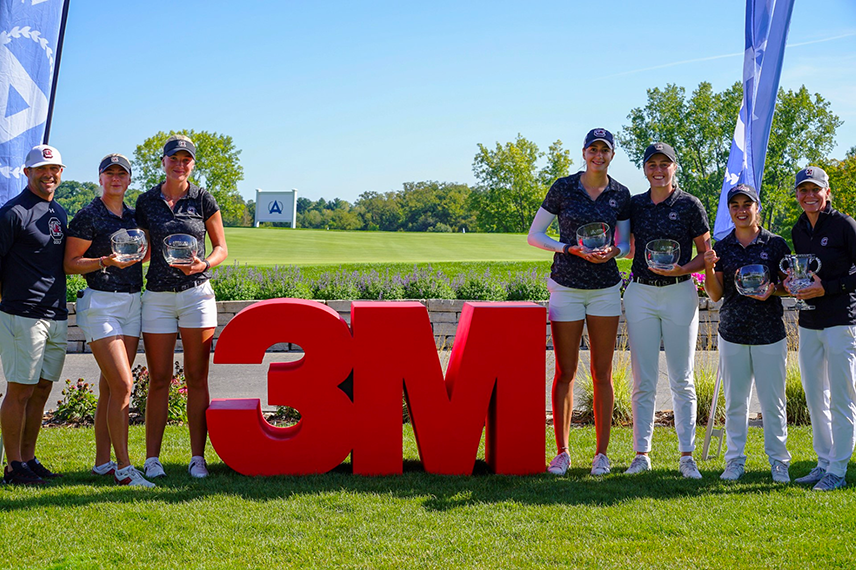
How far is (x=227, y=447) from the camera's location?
196 inches

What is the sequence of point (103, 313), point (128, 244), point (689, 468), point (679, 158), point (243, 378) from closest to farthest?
1. point (128, 244)
2. point (103, 313)
3. point (689, 468)
4. point (243, 378)
5. point (679, 158)

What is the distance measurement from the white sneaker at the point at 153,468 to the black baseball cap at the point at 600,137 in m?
3.79

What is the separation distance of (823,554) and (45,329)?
4837 millimetres

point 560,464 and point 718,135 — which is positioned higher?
point 718,135

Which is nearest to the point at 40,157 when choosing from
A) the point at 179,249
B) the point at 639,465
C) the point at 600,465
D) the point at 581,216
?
the point at 179,249

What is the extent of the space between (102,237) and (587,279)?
3.33 metres

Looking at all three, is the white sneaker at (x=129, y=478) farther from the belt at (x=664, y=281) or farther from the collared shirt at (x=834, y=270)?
the collared shirt at (x=834, y=270)

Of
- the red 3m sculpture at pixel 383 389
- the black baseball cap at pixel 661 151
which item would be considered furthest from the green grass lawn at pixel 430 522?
the black baseball cap at pixel 661 151

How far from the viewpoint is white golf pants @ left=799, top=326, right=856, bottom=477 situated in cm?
464

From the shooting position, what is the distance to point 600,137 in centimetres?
493

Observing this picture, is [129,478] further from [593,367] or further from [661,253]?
[661,253]

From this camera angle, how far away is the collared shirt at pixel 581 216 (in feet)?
16.3

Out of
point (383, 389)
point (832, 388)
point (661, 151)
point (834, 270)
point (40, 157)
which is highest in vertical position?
point (661, 151)

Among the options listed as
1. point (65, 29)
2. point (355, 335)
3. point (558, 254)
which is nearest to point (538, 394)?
point (558, 254)
